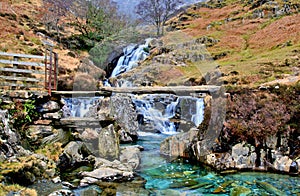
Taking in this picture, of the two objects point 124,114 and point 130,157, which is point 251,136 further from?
point 124,114

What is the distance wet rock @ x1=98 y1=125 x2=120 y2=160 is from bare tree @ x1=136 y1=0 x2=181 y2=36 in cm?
3020

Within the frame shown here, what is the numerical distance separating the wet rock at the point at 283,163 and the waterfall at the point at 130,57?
18.6 metres

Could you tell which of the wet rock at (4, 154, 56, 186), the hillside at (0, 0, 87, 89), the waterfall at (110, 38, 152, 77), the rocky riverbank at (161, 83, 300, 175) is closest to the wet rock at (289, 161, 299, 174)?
the rocky riverbank at (161, 83, 300, 175)

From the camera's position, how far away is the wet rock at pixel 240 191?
8.06m

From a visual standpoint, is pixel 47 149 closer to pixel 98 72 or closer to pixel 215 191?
pixel 215 191

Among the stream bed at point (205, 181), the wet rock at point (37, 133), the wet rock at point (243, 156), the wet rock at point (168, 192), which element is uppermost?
the wet rock at point (37, 133)

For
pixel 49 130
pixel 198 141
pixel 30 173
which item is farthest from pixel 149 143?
pixel 30 173

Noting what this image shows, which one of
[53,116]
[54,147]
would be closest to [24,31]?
[53,116]

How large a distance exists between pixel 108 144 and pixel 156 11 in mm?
32899

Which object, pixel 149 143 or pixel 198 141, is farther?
pixel 149 143

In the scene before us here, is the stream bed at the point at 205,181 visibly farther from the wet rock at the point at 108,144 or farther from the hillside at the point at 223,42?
the hillside at the point at 223,42

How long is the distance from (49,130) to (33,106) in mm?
963

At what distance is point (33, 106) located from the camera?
30.7 ft

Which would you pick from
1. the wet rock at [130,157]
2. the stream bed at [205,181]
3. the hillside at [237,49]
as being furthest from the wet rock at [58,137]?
the hillside at [237,49]
